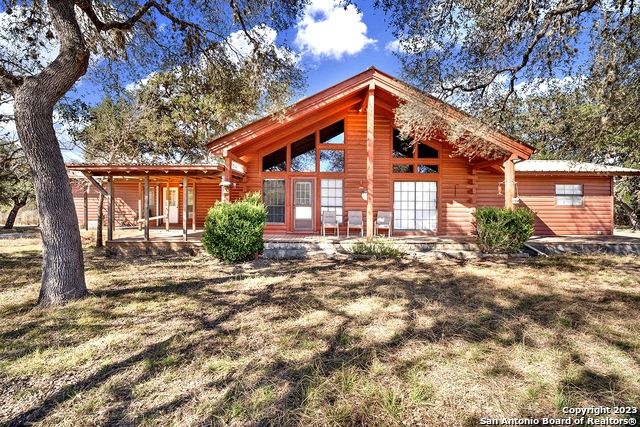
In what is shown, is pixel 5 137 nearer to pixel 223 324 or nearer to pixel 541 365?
pixel 223 324

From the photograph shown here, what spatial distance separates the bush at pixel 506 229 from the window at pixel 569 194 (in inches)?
172

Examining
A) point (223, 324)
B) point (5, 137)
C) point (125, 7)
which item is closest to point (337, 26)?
point (125, 7)

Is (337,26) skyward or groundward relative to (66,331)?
skyward

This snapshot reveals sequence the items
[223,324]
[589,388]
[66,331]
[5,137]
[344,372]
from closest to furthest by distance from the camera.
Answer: [589,388] → [344,372] → [66,331] → [223,324] → [5,137]

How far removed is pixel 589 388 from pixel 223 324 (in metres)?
3.59

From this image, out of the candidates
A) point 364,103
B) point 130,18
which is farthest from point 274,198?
point 130,18

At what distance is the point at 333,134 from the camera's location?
10.2 m

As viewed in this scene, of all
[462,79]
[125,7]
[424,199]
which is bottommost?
[424,199]

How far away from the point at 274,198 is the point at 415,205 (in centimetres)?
508

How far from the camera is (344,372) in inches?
98.0

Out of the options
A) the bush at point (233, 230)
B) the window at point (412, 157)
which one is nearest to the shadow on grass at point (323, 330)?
the bush at point (233, 230)

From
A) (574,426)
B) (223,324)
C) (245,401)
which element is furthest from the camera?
(223,324)

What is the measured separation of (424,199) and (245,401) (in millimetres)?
9501

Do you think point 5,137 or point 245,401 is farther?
point 5,137
